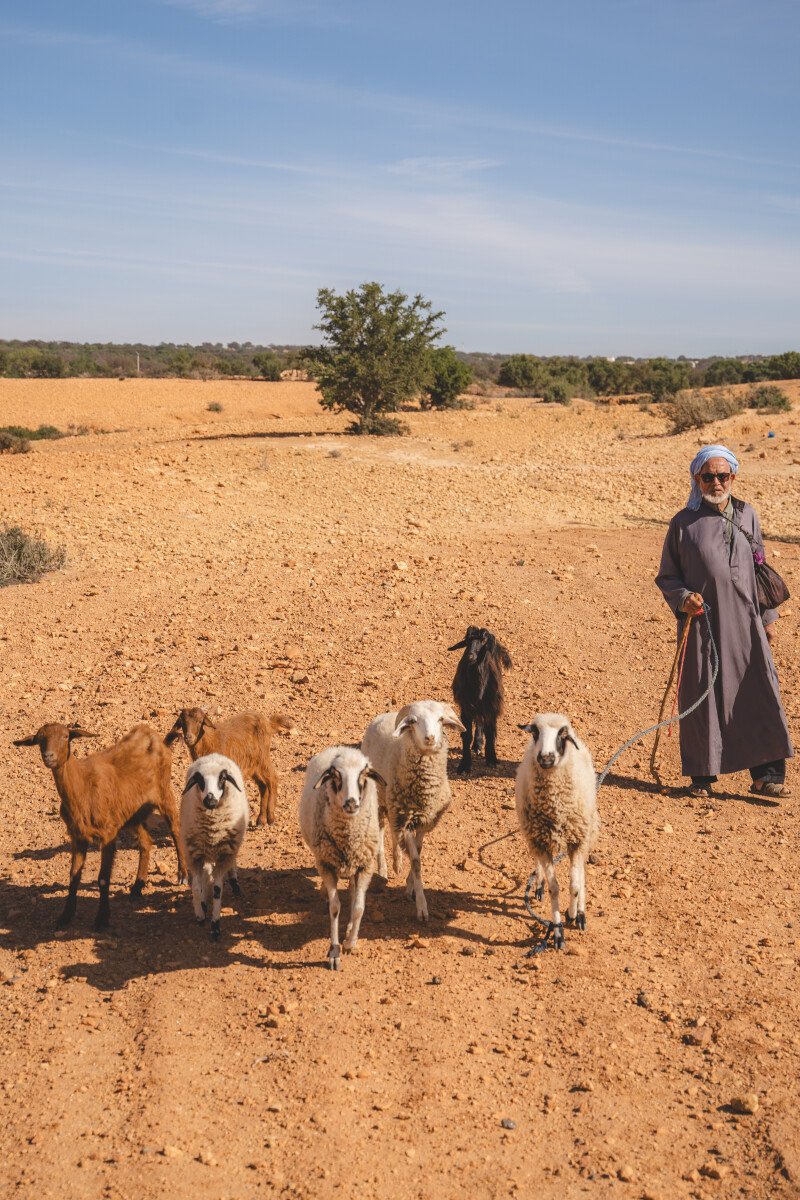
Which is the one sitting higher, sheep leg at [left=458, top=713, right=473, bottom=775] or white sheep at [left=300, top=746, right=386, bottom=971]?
white sheep at [left=300, top=746, right=386, bottom=971]

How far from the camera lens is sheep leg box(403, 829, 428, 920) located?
6129 millimetres

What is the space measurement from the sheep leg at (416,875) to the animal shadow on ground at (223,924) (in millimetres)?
83

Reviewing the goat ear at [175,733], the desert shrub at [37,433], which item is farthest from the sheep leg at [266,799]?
the desert shrub at [37,433]

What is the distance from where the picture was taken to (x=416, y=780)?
6.31 metres

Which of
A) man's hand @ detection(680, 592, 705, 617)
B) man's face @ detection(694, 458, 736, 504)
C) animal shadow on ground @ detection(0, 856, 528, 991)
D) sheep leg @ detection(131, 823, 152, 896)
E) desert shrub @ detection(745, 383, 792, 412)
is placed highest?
desert shrub @ detection(745, 383, 792, 412)

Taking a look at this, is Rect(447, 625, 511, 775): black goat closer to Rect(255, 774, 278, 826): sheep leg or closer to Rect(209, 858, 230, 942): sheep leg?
Rect(255, 774, 278, 826): sheep leg

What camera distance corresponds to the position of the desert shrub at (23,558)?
13141mm

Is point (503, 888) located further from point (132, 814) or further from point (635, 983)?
point (132, 814)

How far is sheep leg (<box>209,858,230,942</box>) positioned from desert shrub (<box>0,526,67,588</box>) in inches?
323

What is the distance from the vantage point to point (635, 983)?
17.8 ft

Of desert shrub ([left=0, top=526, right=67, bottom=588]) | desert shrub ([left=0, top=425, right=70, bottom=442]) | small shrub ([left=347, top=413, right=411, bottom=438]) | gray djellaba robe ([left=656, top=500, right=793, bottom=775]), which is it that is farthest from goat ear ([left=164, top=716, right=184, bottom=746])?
desert shrub ([left=0, top=425, right=70, bottom=442])

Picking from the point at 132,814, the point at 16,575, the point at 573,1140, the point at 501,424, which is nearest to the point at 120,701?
the point at 132,814

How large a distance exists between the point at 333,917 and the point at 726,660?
4.10m

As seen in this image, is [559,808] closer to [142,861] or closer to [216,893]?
[216,893]
